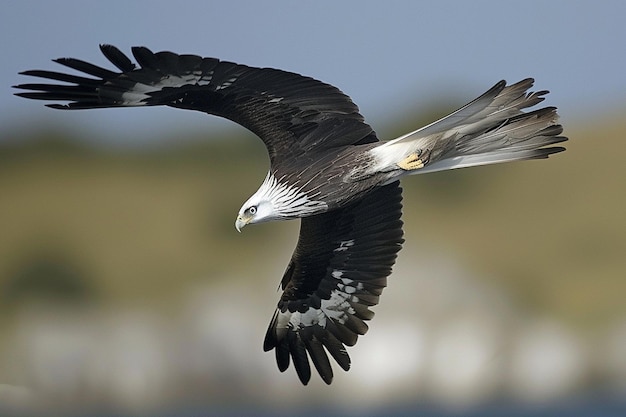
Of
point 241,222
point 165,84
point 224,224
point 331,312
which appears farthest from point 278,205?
point 224,224

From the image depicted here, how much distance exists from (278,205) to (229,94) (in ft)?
2.86

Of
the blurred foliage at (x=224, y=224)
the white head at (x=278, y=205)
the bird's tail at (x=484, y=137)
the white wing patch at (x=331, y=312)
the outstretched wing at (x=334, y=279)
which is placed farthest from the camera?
the blurred foliage at (x=224, y=224)

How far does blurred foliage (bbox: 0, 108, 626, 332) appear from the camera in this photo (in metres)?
32.8

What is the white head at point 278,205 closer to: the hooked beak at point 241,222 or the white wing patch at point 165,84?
the hooked beak at point 241,222

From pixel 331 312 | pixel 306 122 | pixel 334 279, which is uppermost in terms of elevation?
pixel 306 122

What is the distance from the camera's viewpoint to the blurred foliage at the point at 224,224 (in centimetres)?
3278

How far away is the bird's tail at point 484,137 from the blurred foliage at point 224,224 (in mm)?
22411

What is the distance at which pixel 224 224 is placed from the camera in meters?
34.8

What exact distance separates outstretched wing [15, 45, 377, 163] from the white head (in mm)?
382

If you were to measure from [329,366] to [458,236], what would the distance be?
22.9 meters

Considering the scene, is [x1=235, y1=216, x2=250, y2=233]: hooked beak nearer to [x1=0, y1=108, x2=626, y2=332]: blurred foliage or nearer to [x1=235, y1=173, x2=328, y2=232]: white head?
[x1=235, y1=173, x2=328, y2=232]: white head

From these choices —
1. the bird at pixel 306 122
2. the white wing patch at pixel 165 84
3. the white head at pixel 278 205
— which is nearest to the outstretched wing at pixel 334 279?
the bird at pixel 306 122

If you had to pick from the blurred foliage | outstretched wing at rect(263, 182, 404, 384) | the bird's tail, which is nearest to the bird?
the bird's tail

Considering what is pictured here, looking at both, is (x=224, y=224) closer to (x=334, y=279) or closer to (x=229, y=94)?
Result: (x=334, y=279)
